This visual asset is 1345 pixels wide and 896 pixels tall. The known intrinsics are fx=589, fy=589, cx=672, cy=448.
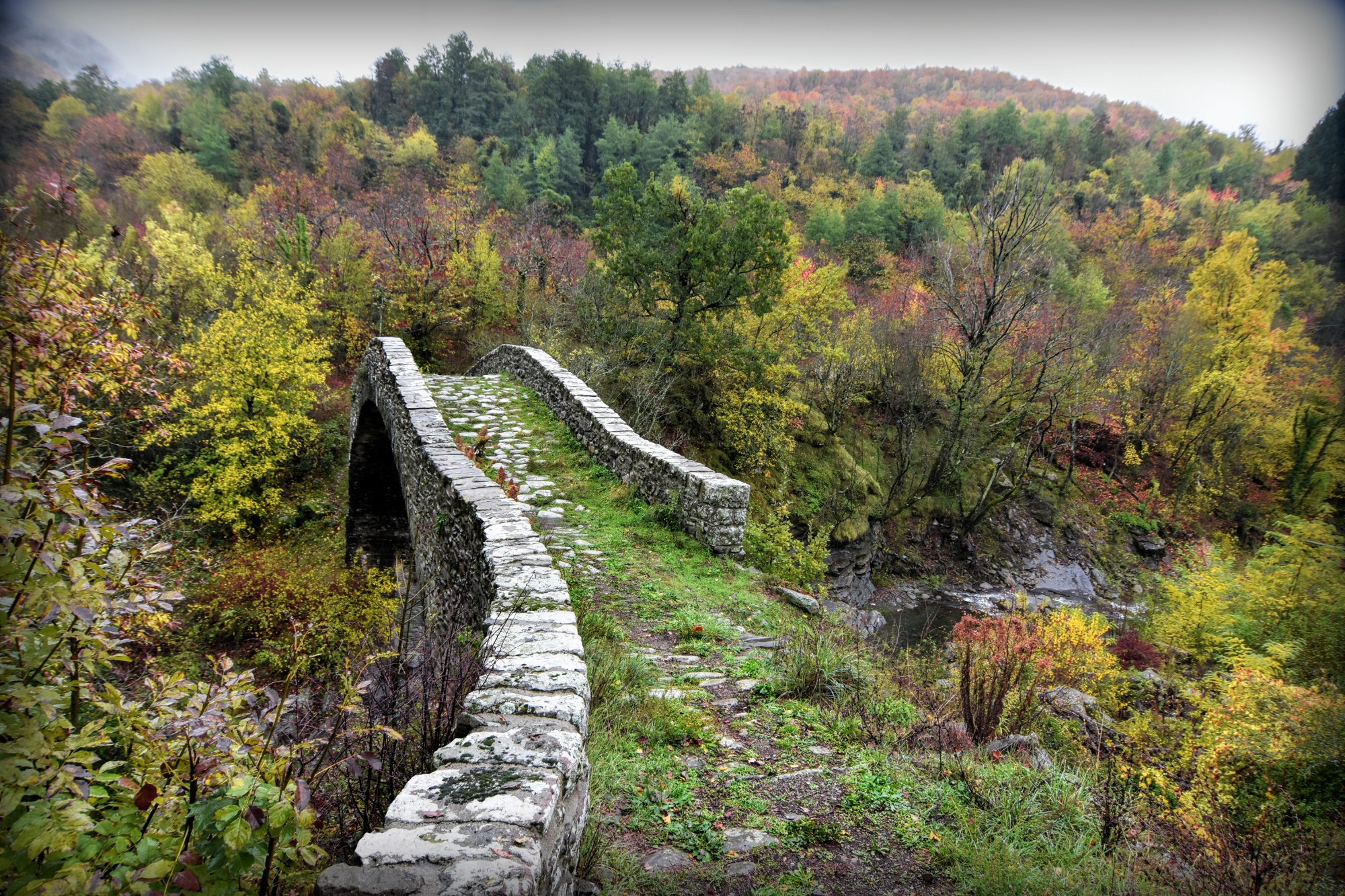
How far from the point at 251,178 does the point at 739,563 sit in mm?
48937

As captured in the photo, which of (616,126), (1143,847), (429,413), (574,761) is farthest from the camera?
(616,126)

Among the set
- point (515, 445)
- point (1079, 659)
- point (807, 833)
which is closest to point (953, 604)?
point (1079, 659)

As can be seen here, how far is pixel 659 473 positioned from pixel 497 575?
11.7 ft

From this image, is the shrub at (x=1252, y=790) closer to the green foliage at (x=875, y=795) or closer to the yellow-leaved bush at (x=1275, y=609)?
the yellow-leaved bush at (x=1275, y=609)

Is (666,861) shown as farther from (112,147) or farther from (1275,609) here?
(112,147)

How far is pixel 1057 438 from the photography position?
81.3ft

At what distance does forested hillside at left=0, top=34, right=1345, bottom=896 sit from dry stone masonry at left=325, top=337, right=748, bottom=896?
363mm

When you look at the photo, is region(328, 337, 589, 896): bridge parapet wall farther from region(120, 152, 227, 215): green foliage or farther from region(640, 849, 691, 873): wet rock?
region(120, 152, 227, 215): green foliage

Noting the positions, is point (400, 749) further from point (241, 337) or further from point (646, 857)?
point (241, 337)

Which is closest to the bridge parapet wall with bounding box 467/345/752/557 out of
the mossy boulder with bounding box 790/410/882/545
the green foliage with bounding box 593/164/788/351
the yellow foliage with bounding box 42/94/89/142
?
the yellow foliage with bounding box 42/94/89/142

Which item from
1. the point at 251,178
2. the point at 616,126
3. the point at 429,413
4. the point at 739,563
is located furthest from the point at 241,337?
the point at 616,126

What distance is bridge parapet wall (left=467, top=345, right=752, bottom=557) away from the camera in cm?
691

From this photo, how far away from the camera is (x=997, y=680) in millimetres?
4406

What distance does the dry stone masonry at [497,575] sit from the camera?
1.84 meters
